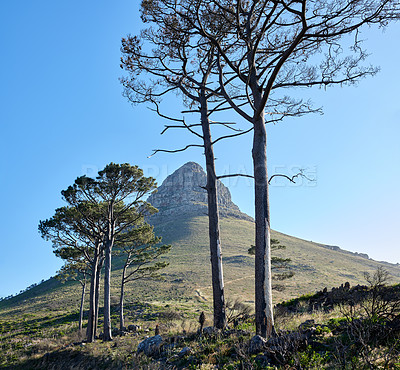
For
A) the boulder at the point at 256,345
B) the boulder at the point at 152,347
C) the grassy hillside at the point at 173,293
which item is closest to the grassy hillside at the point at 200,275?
the grassy hillside at the point at 173,293

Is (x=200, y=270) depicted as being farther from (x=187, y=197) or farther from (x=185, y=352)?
(x=187, y=197)

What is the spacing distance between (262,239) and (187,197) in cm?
12517

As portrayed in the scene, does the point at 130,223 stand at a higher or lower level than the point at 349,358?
Answer: higher

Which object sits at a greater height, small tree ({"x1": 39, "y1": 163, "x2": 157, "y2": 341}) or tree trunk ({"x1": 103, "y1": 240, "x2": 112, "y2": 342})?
small tree ({"x1": 39, "y1": 163, "x2": 157, "y2": 341})

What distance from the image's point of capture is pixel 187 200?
5032 inches

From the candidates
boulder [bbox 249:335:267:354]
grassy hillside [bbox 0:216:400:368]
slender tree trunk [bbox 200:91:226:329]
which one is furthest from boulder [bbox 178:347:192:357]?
grassy hillside [bbox 0:216:400:368]

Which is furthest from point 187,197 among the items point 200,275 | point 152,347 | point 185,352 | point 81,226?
point 185,352

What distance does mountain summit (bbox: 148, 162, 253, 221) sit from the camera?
11588 cm

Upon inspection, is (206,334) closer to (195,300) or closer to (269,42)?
(269,42)

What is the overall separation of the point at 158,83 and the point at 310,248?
82.4 meters

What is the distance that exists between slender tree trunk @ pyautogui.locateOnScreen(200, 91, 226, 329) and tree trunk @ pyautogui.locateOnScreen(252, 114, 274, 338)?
6.83ft

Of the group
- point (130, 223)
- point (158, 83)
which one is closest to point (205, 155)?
point (158, 83)

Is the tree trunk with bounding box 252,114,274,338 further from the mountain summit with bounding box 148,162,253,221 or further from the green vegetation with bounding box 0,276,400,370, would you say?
the mountain summit with bounding box 148,162,253,221

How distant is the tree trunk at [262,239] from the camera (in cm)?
524
